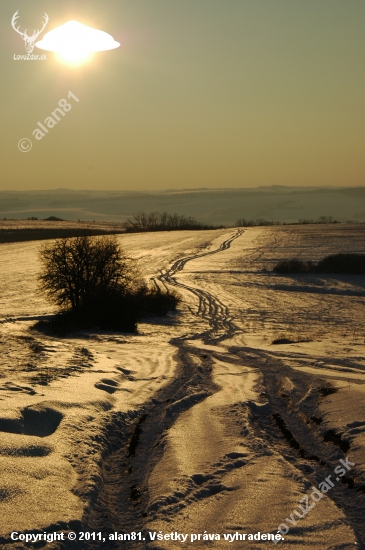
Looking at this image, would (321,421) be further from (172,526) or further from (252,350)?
(252,350)

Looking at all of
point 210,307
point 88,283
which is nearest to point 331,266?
point 210,307

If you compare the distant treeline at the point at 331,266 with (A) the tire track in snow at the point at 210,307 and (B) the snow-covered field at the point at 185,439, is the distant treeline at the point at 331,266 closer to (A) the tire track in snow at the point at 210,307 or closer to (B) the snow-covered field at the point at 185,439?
(A) the tire track in snow at the point at 210,307

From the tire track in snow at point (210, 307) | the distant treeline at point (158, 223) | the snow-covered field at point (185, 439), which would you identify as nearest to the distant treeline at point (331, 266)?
the tire track in snow at point (210, 307)

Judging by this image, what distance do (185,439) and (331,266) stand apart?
43.0 meters

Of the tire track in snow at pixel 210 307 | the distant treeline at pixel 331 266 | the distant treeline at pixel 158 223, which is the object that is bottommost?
the tire track in snow at pixel 210 307

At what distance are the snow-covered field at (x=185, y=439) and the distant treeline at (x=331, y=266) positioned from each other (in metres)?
26.0

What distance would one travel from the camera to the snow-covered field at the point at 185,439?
6730 mm

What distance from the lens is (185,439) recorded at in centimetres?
972

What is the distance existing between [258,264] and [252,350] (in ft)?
116

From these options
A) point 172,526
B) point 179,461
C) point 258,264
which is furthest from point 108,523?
point 258,264

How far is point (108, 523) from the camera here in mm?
6914

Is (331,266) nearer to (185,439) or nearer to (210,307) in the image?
(210,307)

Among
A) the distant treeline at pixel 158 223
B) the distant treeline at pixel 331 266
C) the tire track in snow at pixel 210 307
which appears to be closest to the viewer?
the tire track in snow at pixel 210 307

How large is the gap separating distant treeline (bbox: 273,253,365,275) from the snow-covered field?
1023 inches
